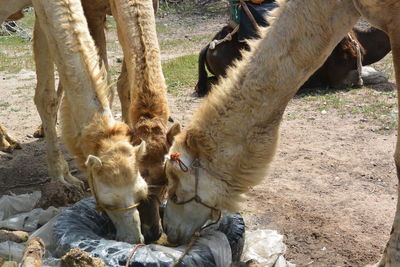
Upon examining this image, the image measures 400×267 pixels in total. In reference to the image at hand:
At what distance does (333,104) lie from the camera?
9.42 metres

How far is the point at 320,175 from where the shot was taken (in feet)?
22.0

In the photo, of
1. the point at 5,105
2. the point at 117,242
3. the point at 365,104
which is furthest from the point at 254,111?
the point at 5,105

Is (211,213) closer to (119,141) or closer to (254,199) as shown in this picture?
(119,141)

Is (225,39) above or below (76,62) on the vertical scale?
below

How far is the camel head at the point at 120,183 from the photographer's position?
4.45 metres

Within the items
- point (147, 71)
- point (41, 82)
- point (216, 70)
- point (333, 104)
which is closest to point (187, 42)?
point (216, 70)

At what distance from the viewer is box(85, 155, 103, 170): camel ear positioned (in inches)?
172

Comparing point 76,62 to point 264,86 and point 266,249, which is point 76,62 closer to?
point 264,86

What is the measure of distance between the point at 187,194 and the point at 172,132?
54cm

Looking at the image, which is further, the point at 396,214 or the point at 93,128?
the point at 93,128

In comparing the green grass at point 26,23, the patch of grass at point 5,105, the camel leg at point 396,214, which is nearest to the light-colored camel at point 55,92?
the patch of grass at point 5,105

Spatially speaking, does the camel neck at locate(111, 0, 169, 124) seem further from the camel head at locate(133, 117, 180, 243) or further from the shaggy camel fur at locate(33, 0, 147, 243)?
the shaggy camel fur at locate(33, 0, 147, 243)

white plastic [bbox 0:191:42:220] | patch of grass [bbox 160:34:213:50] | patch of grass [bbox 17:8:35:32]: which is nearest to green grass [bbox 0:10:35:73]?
patch of grass [bbox 17:8:35:32]

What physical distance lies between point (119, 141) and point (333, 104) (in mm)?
5617
